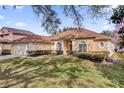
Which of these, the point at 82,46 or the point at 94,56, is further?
the point at 82,46

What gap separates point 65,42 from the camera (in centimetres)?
466

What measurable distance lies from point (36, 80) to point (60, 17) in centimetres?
121

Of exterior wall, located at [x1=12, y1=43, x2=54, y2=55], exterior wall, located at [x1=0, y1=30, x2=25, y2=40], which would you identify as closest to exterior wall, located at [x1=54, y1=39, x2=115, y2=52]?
exterior wall, located at [x1=12, y1=43, x2=54, y2=55]

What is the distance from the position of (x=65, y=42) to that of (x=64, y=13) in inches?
21.4

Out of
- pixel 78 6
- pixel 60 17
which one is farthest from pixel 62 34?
pixel 78 6

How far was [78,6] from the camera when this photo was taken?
4.38 m

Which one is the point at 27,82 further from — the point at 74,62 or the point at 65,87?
the point at 74,62

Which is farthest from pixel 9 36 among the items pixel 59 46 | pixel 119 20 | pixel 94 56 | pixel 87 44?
pixel 119 20

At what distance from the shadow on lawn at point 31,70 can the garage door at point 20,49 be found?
5.1 inches

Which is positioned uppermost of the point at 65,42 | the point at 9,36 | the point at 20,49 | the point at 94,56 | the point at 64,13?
the point at 64,13

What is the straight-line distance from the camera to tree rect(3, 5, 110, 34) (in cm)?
439

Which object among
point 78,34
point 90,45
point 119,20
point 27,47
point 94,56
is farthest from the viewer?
point 27,47

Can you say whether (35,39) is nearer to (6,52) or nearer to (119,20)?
(6,52)
